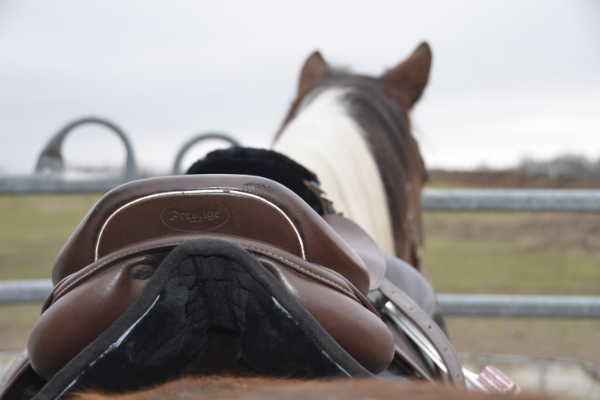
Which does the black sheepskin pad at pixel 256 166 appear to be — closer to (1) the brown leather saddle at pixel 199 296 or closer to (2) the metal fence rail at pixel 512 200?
(1) the brown leather saddle at pixel 199 296

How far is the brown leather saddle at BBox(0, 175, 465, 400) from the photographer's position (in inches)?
15.9

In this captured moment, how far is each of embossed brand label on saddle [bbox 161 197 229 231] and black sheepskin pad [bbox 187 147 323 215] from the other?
0.27 meters

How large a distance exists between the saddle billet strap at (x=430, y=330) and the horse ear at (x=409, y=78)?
0.88 metres

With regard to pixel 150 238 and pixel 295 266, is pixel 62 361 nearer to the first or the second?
pixel 150 238

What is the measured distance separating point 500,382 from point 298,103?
117cm

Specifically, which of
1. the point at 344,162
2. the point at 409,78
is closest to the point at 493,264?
the point at 409,78

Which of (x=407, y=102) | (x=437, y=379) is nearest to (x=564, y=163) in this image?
(x=407, y=102)

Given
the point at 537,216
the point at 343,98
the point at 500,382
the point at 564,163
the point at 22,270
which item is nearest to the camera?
the point at 500,382

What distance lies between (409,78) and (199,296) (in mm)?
1252

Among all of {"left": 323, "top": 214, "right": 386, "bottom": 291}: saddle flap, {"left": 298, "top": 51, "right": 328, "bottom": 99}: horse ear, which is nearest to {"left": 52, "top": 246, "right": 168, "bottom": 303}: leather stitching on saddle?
{"left": 323, "top": 214, "right": 386, "bottom": 291}: saddle flap

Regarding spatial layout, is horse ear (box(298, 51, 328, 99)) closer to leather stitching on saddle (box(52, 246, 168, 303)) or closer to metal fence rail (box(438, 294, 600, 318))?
metal fence rail (box(438, 294, 600, 318))

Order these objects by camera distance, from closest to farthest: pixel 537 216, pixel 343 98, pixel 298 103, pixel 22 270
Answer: pixel 343 98 < pixel 298 103 < pixel 22 270 < pixel 537 216

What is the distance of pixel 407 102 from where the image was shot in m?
1.49

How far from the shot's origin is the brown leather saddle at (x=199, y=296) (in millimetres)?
404
